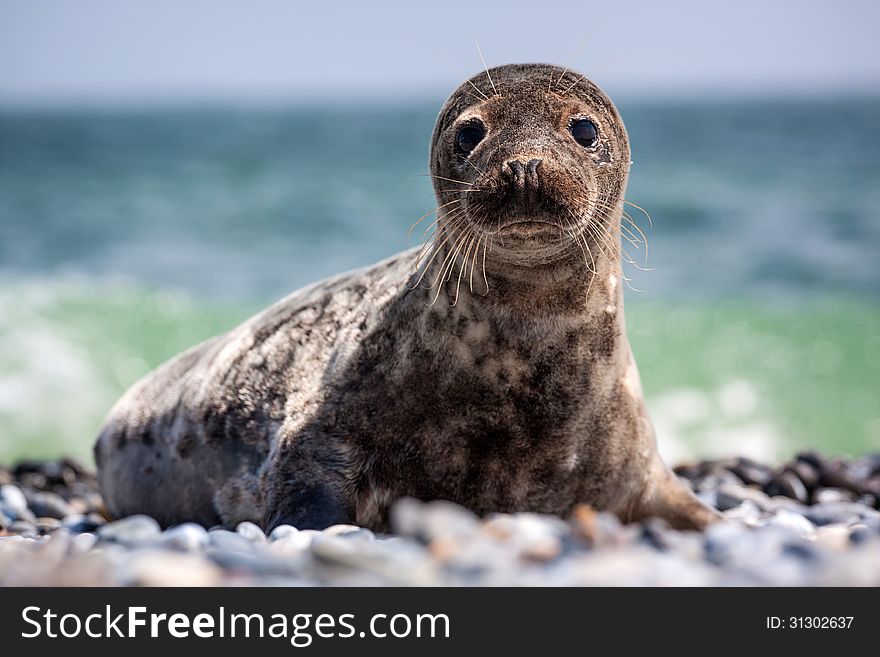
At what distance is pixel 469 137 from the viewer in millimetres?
3932

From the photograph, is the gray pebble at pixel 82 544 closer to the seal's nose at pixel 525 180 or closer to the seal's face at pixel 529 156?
the seal's face at pixel 529 156

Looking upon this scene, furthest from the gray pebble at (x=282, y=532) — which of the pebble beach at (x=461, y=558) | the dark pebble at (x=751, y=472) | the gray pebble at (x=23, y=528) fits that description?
the dark pebble at (x=751, y=472)

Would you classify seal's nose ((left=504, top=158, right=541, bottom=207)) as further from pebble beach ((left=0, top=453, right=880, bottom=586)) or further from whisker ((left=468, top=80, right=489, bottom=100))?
pebble beach ((left=0, top=453, right=880, bottom=586))

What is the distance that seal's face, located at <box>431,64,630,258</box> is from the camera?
3.54 meters

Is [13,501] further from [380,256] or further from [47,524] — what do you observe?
[380,256]

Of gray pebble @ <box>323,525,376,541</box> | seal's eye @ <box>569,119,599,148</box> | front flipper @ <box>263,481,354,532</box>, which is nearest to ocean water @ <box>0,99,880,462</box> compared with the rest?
seal's eye @ <box>569,119,599,148</box>

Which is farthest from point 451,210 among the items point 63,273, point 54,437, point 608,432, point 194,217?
point 194,217

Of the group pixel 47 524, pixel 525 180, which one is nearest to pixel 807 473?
pixel 525 180

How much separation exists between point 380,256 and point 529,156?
14.7 m

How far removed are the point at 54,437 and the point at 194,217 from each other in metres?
13.2

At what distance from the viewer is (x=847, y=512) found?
4969 millimetres

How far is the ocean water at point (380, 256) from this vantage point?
421 inches
